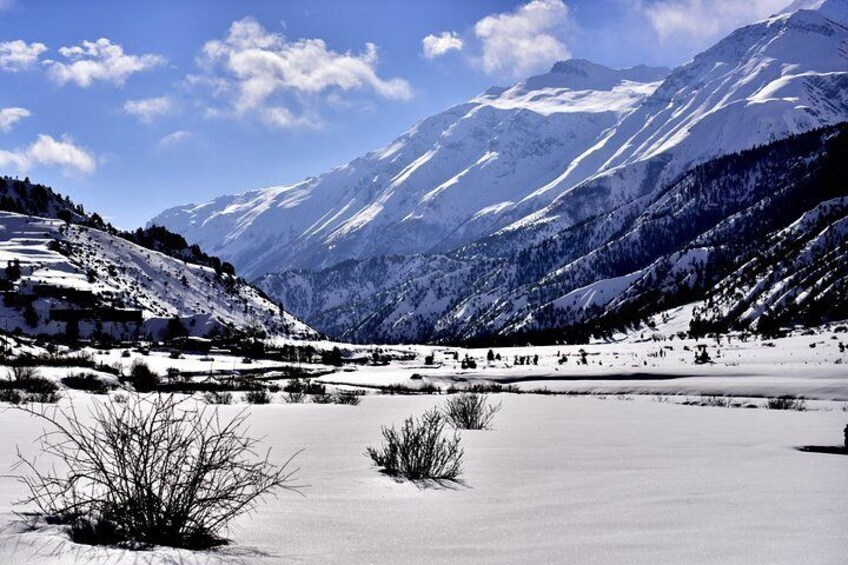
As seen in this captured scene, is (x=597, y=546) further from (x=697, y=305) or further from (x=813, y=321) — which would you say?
(x=697, y=305)

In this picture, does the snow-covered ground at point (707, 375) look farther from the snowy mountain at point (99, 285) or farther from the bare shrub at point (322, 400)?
the snowy mountain at point (99, 285)

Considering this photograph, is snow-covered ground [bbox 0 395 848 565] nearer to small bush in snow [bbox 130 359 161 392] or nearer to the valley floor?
the valley floor

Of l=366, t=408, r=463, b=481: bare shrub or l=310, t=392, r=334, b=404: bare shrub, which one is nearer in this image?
l=366, t=408, r=463, b=481: bare shrub

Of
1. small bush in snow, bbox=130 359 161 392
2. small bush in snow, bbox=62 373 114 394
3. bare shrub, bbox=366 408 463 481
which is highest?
bare shrub, bbox=366 408 463 481

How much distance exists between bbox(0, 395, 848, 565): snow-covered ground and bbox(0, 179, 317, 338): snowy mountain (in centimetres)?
11550

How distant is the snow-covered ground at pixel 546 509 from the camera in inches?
154

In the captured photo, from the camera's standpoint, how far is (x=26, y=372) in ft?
87.5

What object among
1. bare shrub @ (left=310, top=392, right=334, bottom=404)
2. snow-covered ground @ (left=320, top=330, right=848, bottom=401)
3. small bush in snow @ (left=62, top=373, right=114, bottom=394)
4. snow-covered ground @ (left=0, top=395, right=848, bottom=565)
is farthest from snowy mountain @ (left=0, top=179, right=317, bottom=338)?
snow-covered ground @ (left=0, top=395, right=848, bottom=565)

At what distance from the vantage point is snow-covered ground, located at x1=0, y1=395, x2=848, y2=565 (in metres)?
3.92

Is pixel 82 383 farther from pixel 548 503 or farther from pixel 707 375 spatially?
pixel 707 375

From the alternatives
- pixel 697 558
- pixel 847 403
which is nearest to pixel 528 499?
pixel 697 558

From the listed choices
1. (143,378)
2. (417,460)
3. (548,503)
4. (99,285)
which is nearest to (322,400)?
(417,460)

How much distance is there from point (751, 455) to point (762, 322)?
10413 cm

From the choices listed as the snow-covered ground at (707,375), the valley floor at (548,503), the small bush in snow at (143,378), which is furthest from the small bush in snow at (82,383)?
the snow-covered ground at (707,375)
